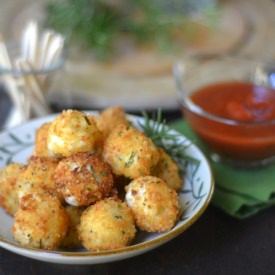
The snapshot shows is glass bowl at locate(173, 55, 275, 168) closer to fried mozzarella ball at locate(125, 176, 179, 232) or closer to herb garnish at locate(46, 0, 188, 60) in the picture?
fried mozzarella ball at locate(125, 176, 179, 232)

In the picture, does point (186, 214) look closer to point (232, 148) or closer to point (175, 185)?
point (175, 185)

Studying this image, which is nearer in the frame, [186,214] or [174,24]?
[186,214]

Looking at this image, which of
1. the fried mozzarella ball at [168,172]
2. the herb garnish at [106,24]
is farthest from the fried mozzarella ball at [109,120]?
the herb garnish at [106,24]

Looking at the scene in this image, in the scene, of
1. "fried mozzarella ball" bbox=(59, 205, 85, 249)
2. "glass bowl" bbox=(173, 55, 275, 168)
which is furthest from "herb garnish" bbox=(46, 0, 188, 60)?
"fried mozzarella ball" bbox=(59, 205, 85, 249)

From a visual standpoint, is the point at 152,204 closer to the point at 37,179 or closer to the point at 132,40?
the point at 37,179

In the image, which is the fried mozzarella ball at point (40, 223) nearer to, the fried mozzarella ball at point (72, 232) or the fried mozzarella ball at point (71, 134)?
the fried mozzarella ball at point (72, 232)

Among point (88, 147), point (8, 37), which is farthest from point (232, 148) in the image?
point (8, 37)
